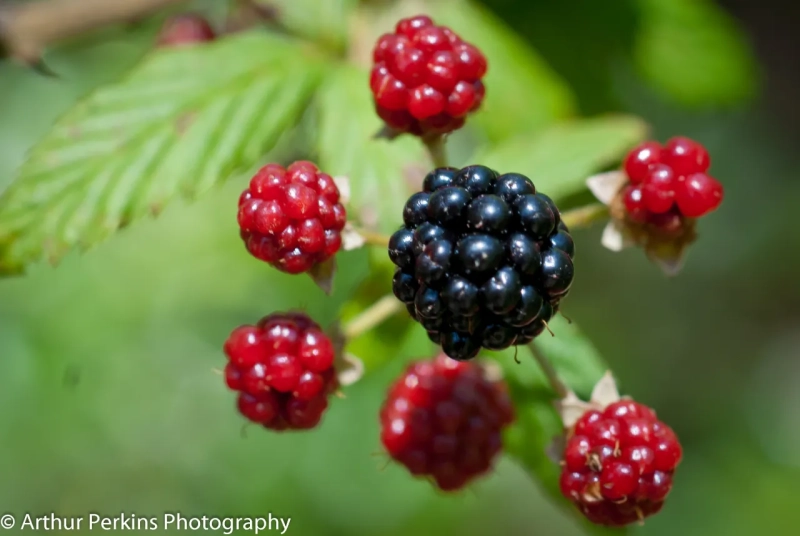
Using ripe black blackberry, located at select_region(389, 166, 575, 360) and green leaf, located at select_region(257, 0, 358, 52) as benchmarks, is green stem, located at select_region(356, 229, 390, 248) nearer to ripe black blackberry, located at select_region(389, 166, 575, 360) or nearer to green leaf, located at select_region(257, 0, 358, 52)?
ripe black blackberry, located at select_region(389, 166, 575, 360)

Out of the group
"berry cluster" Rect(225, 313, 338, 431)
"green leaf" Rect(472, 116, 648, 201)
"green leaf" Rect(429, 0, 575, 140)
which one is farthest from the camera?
"green leaf" Rect(429, 0, 575, 140)

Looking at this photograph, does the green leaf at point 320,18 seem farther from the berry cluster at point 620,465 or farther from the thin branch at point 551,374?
the berry cluster at point 620,465

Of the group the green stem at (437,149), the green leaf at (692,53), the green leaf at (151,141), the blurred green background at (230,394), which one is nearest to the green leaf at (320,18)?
the green leaf at (151,141)

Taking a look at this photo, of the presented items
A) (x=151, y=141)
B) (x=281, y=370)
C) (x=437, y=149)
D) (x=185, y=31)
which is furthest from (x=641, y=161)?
(x=185, y=31)


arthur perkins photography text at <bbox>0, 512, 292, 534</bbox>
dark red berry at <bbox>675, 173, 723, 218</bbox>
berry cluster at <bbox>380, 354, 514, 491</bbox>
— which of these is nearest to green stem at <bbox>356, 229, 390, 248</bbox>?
berry cluster at <bbox>380, 354, 514, 491</bbox>

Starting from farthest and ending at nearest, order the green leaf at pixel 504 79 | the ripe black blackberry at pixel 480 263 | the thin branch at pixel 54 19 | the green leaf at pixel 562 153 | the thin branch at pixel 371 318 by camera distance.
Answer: the green leaf at pixel 504 79, the thin branch at pixel 54 19, the green leaf at pixel 562 153, the thin branch at pixel 371 318, the ripe black blackberry at pixel 480 263

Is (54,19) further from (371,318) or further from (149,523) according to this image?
(149,523)

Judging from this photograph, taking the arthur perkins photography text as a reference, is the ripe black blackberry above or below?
above
